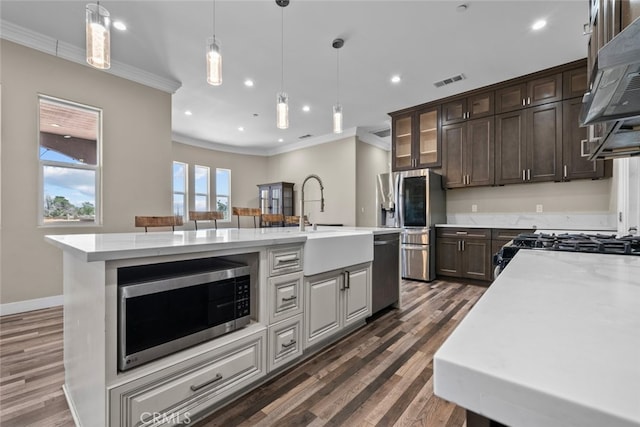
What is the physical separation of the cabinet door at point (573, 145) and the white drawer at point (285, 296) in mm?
3891

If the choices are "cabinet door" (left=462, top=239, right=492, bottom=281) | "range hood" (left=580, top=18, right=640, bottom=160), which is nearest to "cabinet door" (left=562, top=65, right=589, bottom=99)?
"cabinet door" (left=462, top=239, right=492, bottom=281)

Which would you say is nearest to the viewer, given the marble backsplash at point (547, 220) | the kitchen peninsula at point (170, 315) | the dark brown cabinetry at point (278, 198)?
the kitchen peninsula at point (170, 315)

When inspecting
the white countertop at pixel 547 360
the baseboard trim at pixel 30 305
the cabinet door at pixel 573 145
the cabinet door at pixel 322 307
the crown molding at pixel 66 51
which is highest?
the crown molding at pixel 66 51

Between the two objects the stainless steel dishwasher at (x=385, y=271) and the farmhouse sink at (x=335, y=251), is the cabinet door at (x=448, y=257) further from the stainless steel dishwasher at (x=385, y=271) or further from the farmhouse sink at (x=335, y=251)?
the farmhouse sink at (x=335, y=251)

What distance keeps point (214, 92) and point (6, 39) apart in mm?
2294

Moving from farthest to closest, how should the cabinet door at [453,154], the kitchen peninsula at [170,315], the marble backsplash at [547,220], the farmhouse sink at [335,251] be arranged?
the cabinet door at [453,154] < the marble backsplash at [547,220] < the farmhouse sink at [335,251] < the kitchen peninsula at [170,315]

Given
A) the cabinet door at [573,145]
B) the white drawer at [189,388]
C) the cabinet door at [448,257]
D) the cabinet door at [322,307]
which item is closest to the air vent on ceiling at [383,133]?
Result: the cabinet door at [448,257]

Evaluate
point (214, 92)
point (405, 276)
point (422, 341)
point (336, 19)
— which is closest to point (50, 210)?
point (214, 92)

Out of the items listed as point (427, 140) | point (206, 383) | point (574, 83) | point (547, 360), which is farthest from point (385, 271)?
point (574, 83)

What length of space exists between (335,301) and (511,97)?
13.2 ft

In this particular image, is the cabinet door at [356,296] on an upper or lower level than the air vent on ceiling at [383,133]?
lower

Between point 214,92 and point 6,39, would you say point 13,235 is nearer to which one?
point 6,39

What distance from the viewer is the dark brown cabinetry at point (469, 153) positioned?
13.8 feet

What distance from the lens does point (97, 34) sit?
163 cm
